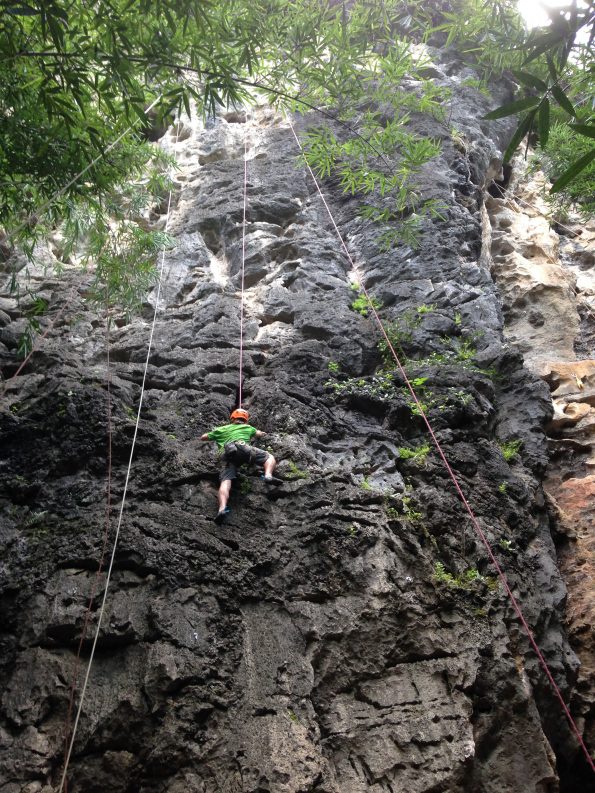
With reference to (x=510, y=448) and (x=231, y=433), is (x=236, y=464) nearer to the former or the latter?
(x=231, y=433)

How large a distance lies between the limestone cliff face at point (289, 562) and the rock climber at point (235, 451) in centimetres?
13

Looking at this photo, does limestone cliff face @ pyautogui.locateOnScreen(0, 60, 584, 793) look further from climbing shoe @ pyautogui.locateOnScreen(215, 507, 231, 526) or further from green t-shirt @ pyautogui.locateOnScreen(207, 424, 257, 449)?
green t-shirt @ pyautogui.locateOnScreen(207, 424, 257, 449)

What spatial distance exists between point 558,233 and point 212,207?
510 cm

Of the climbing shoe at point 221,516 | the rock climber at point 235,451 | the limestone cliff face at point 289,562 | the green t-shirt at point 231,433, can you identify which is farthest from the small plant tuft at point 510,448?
the climbing shoe at point 221,516

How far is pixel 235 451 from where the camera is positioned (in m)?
4.80

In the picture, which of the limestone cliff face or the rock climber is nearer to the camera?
the limestone cliff face

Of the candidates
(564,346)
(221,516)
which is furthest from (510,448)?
(221,516)

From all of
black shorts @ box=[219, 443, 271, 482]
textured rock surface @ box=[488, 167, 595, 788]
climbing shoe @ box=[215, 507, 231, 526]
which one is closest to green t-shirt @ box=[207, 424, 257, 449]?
black shorts @ box=[219, 443, 271, 482]

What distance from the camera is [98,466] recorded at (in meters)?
4.75

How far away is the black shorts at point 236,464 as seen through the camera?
4.71 meters

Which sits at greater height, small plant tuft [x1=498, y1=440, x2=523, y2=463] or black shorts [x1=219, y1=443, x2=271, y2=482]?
small plant tuft [x1=498, y1=440, x2=523, y2=463]

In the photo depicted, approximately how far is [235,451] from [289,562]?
979 mm

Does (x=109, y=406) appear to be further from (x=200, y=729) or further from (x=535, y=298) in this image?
(x=535, y=298)

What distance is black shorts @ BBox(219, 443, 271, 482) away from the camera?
185 inches
